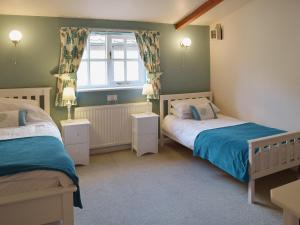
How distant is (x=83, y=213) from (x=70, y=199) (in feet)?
2.18

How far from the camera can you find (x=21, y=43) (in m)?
3.83

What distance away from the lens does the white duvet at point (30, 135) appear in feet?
6.43

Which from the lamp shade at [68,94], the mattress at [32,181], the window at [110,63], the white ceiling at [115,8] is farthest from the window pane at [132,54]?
the mattress at [32,181]

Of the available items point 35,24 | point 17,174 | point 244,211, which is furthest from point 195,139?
point 35,24

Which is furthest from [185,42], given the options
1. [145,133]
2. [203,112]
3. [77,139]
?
[77,139]

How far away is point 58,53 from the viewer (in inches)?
159

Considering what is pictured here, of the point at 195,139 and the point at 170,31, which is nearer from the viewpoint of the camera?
the point at 195,139

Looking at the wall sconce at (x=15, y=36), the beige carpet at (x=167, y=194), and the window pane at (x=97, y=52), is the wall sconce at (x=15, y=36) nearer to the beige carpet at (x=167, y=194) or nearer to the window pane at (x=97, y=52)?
the window pane at (x=97, y=52)

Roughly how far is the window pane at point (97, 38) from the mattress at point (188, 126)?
62.7 inches

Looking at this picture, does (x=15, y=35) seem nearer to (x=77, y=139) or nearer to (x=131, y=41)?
(x=77, y=139)

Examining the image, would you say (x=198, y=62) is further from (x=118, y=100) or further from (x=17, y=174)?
(x=17, y=174)

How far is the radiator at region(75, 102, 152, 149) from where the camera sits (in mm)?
4262

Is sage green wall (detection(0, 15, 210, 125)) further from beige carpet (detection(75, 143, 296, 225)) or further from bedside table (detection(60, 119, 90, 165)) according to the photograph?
beige carpet (detection(75, 143, 296, 225))

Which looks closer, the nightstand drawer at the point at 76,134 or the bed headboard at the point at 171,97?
the nightstand drawer at the point at 76,134
